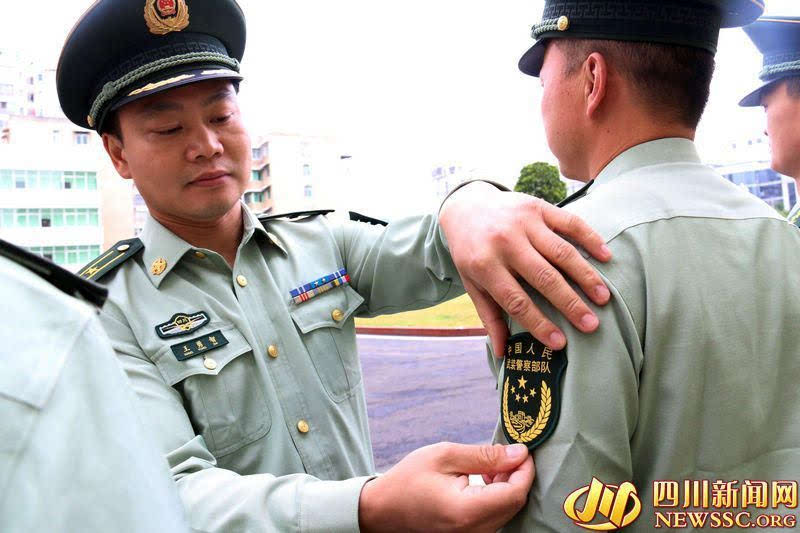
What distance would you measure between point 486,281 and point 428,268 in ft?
1.65

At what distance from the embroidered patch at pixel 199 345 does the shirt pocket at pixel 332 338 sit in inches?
7.7

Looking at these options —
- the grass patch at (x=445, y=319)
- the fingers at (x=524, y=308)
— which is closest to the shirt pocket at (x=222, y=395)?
the fingers at (x=524, y=308)

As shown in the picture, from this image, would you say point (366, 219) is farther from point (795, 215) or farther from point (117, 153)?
point (795, 215)

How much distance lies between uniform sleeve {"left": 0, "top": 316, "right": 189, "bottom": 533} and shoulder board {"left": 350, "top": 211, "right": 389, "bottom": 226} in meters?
1.17

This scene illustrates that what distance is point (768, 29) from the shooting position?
2.34 m

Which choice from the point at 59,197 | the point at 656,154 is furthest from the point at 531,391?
the point at 59,197

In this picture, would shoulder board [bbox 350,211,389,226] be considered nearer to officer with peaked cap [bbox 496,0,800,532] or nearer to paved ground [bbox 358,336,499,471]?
officer with peaked cap [bbox 496,0,800,532]

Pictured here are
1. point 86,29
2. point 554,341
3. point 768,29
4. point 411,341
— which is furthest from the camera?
point 411,341

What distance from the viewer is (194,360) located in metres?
1.27

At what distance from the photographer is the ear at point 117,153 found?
142cm

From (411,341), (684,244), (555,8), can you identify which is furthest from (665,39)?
(411,341)

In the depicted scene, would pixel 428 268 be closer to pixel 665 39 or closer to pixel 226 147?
pixel 226 147

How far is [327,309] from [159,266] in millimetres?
396

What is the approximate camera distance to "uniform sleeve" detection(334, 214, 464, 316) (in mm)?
1453
